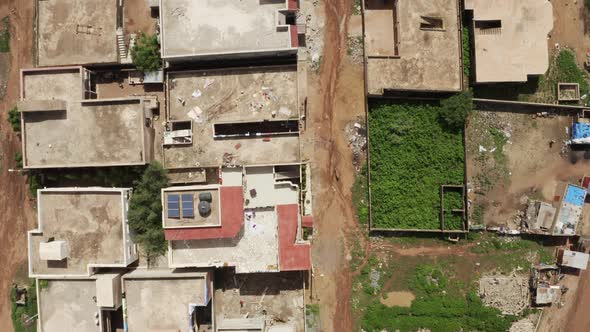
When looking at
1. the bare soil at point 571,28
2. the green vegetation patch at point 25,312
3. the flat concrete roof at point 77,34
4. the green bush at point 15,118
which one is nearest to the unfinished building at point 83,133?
the flat concrete roof at point 77,34

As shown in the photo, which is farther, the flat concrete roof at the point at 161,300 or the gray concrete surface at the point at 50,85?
the gray concrete surface at the point at 50,85

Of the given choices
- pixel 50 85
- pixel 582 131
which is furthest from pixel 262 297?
pixel 582 131

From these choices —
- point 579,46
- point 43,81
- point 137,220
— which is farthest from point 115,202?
point 579,46

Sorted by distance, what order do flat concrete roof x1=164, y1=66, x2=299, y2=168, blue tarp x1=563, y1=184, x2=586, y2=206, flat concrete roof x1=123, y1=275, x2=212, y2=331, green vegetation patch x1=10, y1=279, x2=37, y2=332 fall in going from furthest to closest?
green vegetation patch x1=10, y1=279, x2=37, y2=332
blue tarp x1=563, y1=184, x2=586, y2=206
flat concrete roof x1=164, y1=66, x2=299, y2=168
flat concrete roof x1=123, y1=275, x2=212, y2=331

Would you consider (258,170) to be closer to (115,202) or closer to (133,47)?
(115,202)

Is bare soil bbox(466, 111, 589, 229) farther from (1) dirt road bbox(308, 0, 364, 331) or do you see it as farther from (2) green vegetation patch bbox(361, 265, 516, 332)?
(1) dirt road bbox(308, 0, 364, 331)

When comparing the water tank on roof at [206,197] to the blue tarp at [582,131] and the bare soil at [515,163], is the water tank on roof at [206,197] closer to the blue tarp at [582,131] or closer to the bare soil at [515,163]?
the bare soil at [515,163]

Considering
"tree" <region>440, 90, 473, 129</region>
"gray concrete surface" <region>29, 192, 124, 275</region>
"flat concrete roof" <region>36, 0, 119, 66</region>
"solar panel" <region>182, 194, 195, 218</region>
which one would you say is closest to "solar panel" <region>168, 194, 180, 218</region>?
"solar panel" <region>182, 194, 195, 218</region>
